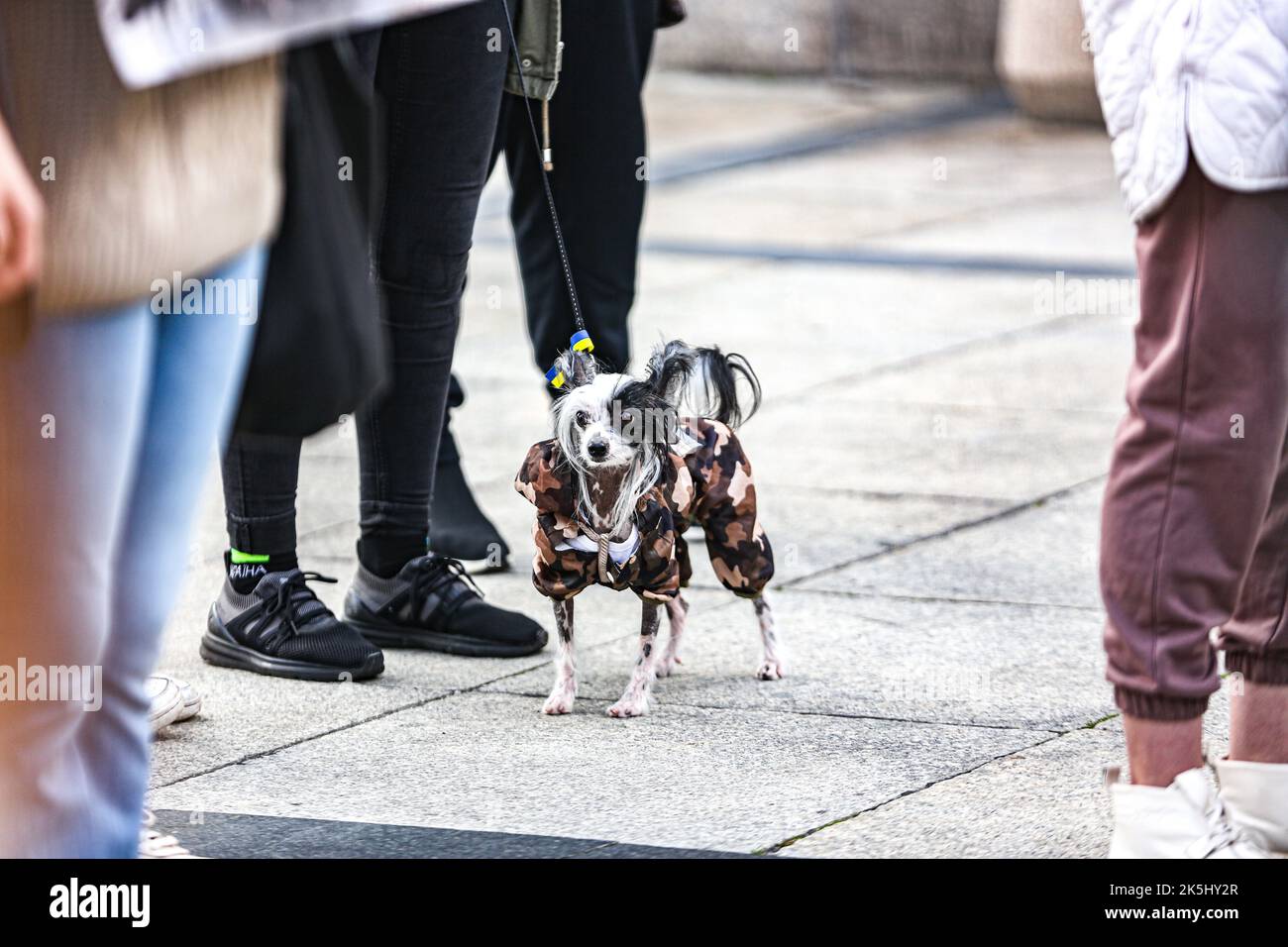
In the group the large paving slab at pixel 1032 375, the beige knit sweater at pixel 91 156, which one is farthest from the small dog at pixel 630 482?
the large paving slab at pixel 1032 375

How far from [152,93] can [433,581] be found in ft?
7.69

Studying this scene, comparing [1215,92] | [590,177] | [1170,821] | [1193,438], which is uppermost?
[1215,92]

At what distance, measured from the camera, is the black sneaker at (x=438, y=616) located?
4348 mm

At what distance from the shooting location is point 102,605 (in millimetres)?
2254

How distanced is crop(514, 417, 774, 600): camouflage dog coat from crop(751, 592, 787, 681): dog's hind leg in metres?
0.04

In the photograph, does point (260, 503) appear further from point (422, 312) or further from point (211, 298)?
point (211, 298)

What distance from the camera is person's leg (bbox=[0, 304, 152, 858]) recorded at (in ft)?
6.98

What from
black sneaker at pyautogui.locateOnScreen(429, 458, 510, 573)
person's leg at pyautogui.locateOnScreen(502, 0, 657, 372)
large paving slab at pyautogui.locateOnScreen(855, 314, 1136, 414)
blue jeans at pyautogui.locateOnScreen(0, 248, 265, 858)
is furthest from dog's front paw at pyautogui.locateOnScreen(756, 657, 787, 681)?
large paving slab at pyautogui.locateOnScreen(855, 314, 1136, 414)

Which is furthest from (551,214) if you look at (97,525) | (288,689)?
(97,525)

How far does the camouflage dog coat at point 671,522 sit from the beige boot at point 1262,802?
1238mm

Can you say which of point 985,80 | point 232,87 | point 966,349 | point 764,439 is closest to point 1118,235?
point 966,349

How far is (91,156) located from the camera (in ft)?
6.87

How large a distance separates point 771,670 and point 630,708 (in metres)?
0.38

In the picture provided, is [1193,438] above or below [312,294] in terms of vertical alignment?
below
